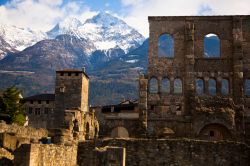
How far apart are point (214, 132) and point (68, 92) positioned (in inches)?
1007

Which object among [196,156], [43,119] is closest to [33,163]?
[196,156]

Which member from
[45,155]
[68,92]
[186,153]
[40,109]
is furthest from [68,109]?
[45,155]

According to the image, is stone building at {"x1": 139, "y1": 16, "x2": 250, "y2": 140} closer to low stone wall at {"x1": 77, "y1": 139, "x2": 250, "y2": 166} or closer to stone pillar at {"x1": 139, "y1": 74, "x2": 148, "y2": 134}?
Result: stone pillar at {"x1": 139, "y1": 74, "x2": 148, "y2": 134}

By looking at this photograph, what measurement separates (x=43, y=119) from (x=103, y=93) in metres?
96.2

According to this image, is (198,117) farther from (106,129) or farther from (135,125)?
(106,129)

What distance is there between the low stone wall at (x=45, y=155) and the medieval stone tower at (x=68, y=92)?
122 ft

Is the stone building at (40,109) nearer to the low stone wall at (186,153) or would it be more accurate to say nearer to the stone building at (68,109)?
the stone building at (68,109)

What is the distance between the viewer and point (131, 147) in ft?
73.6

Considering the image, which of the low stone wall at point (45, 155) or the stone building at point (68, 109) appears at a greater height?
the stone building at point (68, 109)

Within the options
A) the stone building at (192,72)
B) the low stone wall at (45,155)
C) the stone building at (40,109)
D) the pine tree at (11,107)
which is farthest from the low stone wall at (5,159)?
the stone building at (40,109)

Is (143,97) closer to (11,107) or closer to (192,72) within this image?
(192,72)

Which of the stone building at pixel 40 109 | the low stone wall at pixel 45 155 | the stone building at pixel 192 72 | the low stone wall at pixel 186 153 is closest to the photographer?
the low stone wall at pixel 45 155

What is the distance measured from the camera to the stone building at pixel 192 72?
4500 cm

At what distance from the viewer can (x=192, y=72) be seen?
4709 centimetres
